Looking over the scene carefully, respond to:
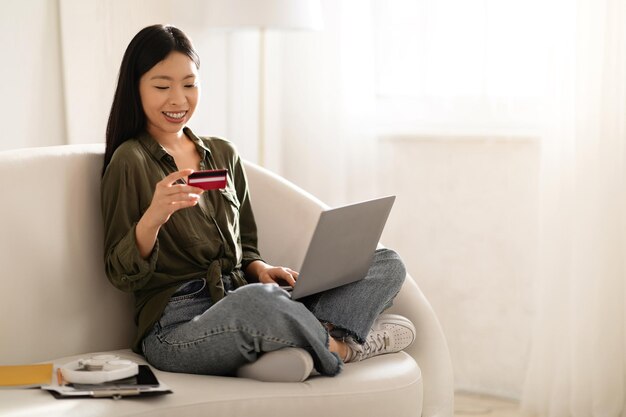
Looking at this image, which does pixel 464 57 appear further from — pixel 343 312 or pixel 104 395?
pixel 104 395

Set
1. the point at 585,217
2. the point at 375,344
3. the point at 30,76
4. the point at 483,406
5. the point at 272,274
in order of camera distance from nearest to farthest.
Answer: the point at 375,344, the point at 272,274, the point at 30,76, the point at 585,217, the point at 483,406

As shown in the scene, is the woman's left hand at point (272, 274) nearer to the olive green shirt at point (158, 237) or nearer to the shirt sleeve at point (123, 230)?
the olive green shirt at point (158, 237)

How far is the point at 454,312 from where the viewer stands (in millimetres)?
3357

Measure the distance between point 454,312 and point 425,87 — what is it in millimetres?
807

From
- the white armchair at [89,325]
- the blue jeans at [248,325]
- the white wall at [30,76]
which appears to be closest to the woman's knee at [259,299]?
the blue jeans at [248,325]

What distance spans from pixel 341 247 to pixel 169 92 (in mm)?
562

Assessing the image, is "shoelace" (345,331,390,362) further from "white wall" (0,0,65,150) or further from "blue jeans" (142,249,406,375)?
"white wall" (0,0,65,150)

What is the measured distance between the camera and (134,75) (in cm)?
222

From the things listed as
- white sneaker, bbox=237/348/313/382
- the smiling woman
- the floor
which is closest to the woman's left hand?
the smiling woman

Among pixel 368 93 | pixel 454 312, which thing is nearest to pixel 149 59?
pixel 368 93

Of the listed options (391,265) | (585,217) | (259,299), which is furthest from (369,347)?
(585,217)

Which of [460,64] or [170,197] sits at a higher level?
[460,64]

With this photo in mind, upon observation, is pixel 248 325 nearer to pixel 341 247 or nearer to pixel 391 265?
pixel 341 247

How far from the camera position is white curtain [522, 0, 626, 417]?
9.31ft
